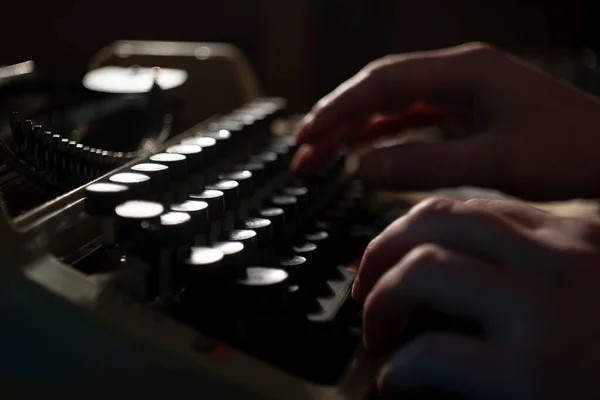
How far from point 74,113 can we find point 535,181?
58cm

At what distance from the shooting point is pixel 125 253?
1.62 ft

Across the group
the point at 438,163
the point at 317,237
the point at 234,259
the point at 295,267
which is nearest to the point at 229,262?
the point at 234,259

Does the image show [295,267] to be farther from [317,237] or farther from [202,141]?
[202,141]

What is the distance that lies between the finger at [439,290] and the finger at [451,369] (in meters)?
0.02

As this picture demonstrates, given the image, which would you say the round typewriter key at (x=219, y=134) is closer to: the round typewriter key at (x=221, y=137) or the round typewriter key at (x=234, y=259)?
the round typewriter key at (x=221, y=137)

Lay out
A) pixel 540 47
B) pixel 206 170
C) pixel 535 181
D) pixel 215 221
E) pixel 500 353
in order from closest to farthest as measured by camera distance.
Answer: pixel 500 353
pixel 215 221
pixel 206 170
pixel 535 181
pixel 540 47

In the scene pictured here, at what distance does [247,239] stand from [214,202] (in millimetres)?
65

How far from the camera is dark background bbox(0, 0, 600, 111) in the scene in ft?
5.42

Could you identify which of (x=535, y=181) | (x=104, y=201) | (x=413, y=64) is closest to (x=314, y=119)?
(x=413, y=64)

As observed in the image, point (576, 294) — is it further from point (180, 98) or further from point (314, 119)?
point (180, 98)

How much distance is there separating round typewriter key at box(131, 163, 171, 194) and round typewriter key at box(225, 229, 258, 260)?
8 centimetres

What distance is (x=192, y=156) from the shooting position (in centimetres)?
69

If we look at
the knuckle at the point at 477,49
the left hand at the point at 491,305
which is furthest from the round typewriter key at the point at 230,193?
the knuckle at the point at 477,49

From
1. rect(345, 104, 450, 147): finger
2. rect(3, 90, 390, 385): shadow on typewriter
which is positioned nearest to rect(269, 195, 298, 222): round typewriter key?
rect(3, 90, 390, 385): shadow on typewriter
